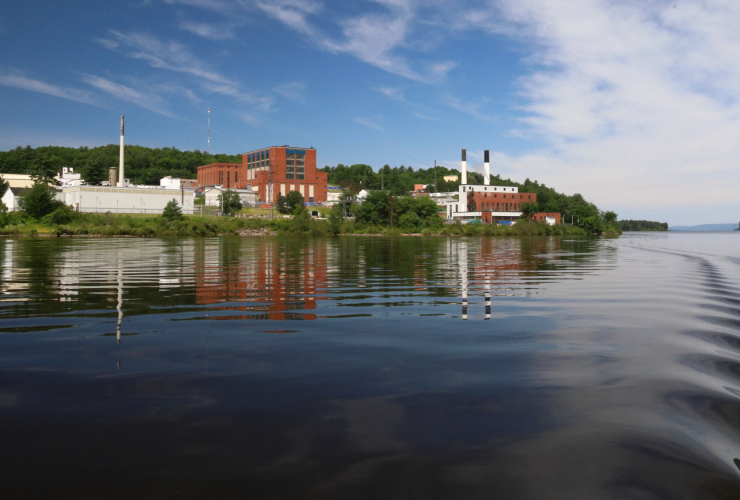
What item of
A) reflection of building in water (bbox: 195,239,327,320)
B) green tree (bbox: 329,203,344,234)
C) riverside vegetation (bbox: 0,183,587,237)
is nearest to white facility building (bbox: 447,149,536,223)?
riverside vegetation (bbox: 0,183,587,237)

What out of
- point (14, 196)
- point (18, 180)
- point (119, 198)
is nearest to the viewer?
point (14, 196)

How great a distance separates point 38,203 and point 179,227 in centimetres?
2029

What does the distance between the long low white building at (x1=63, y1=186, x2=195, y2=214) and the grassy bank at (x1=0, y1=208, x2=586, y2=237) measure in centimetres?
1028

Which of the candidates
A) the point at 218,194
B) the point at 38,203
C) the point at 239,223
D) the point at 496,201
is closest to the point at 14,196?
the point at 38,203

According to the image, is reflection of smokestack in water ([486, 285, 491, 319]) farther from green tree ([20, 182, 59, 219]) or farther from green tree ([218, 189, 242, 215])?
green tree ([218, 189, 242, 215])

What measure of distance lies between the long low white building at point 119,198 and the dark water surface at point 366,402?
307ft

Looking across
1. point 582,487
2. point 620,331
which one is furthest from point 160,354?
point 620,331

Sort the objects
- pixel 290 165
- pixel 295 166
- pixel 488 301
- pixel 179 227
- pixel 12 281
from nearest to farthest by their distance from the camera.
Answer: pixel 488 301, pixel 12 281, pixel 179 227, pixel 290 165, pixel 295 166

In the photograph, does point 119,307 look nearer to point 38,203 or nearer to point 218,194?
point 38,203

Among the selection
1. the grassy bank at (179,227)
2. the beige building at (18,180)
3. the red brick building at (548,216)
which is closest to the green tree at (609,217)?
the red brick building at (548,216)

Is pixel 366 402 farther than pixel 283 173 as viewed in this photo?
No

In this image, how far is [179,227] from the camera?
268ft

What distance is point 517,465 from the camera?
376 centimetres

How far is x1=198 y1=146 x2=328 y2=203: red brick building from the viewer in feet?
472
